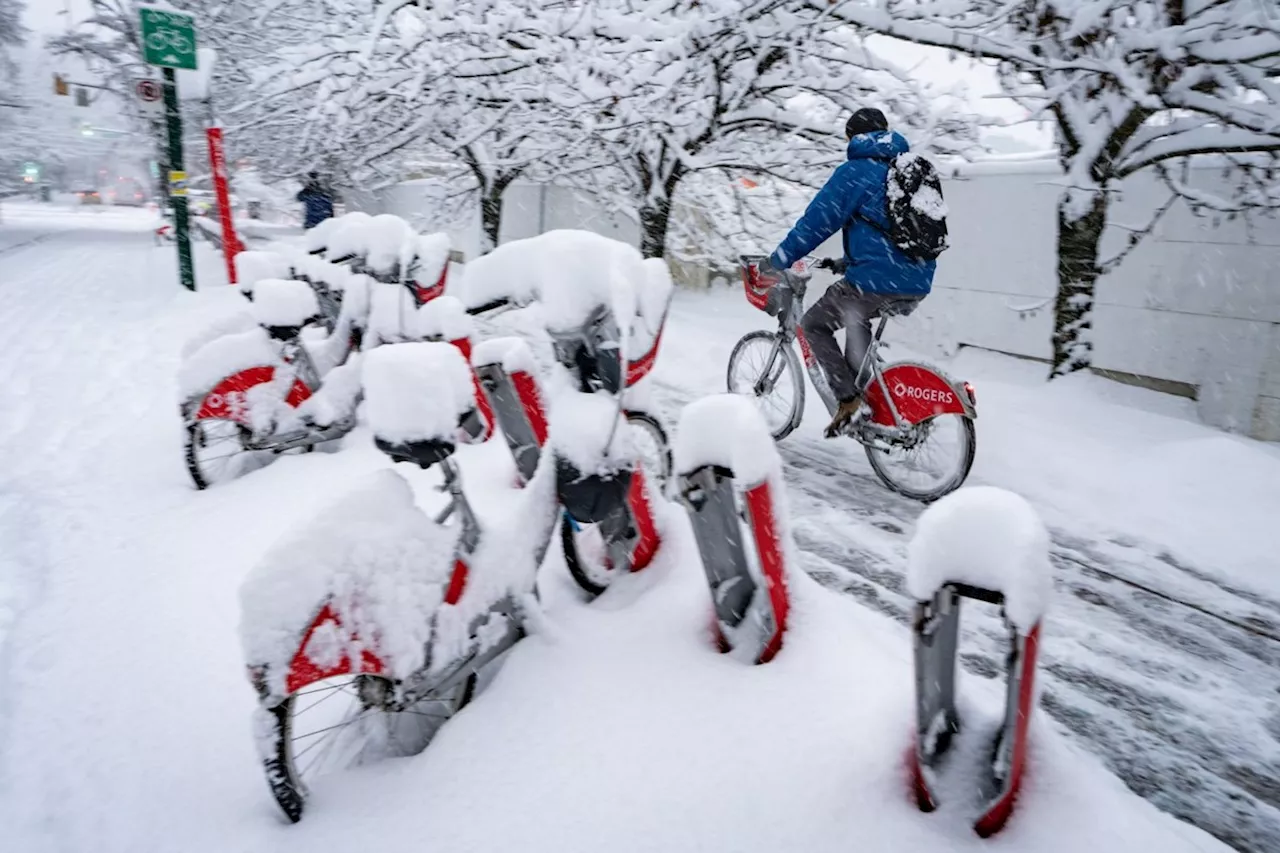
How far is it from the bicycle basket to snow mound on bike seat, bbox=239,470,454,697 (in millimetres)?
3648

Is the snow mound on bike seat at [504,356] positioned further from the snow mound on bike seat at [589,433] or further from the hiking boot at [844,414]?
the hiking boot at [844,414]

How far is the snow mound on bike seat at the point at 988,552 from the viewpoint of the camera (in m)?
1.54

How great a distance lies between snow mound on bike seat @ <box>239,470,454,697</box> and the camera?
6.14ft

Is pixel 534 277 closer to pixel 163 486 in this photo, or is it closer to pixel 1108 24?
pixel 163 486

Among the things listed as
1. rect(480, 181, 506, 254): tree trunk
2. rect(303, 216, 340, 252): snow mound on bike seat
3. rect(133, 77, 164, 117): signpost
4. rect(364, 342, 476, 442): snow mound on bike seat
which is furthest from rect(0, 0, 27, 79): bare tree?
rect(364, 342, 476, 442): snow mound on bike seat

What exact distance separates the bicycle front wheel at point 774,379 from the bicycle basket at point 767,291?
9.9 inches

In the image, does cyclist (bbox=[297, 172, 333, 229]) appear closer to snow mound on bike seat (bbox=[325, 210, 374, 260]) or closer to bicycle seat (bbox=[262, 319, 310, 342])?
snow mound on bike seat (bbox=[325, 210, 374, 260])

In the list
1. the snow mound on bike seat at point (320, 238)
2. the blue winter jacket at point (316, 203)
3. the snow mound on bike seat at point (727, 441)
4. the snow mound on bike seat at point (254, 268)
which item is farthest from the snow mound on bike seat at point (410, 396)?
the blue winter jacket at point (316, 203)

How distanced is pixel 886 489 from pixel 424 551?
341cm

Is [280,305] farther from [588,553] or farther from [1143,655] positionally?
[1143,655]

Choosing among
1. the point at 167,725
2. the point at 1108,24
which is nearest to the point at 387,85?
the point at 1108,24

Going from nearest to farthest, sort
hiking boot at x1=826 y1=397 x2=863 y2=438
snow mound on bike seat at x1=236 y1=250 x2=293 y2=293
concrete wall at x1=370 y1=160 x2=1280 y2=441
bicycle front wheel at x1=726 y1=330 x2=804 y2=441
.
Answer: hiking boot at x1=826 y1=397 x2=863 y2=438
snow mound on bike seat at x1=236 y1=250 x2=293 y2=293
bicycle front wheel at x1=726 y1=330 x2=804 y2=441
concrete wall at x1=370 y1=160 x2=1280 y2=441

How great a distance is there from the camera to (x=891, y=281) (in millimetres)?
4363

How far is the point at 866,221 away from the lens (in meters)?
4.32
